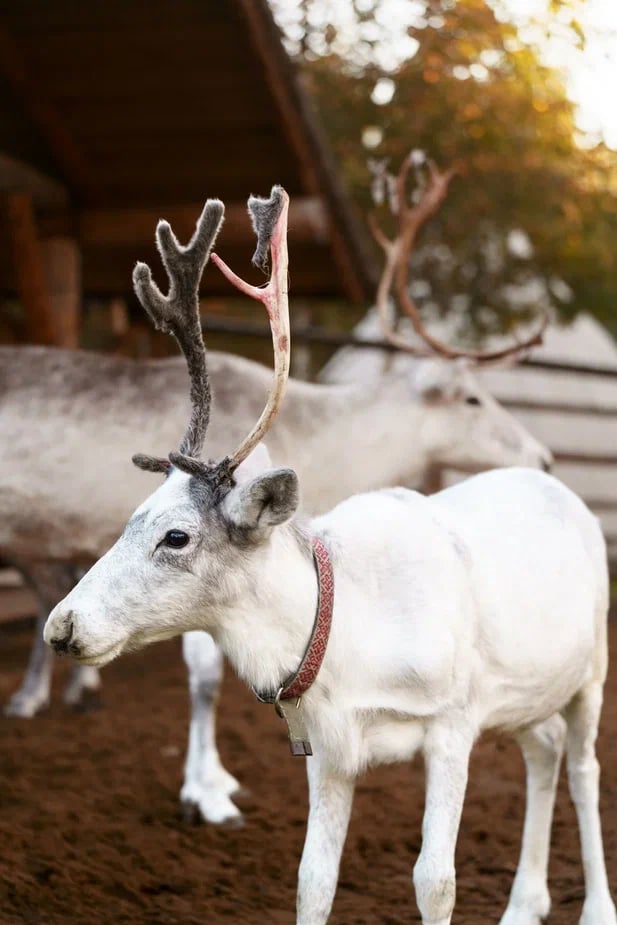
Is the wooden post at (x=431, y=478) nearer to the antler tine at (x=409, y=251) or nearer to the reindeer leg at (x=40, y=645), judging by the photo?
the antler tine at (x=409, y=251)

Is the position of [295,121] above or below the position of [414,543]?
above

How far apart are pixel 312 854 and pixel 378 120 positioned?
10141 mm

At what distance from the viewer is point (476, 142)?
12.3m

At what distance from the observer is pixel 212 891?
3.61 m

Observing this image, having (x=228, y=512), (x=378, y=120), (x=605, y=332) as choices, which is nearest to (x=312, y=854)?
(x=228, y=512)

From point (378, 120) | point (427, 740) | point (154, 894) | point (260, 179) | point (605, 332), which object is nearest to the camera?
point (427, 740)

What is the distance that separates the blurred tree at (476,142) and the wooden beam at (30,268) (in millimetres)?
4269

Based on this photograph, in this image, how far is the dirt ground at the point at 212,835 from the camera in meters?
3.44

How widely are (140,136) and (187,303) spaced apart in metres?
4.56

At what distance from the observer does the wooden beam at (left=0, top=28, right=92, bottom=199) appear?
21.8 feet

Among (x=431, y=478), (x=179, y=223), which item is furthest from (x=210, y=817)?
(x=179, y=223)

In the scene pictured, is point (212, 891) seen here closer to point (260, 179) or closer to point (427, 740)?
point (427, 740)

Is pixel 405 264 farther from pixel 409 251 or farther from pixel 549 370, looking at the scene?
pixel 549 370

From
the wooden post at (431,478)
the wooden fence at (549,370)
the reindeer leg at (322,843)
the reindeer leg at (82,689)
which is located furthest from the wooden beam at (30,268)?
the reindeer leg at (322,843)
